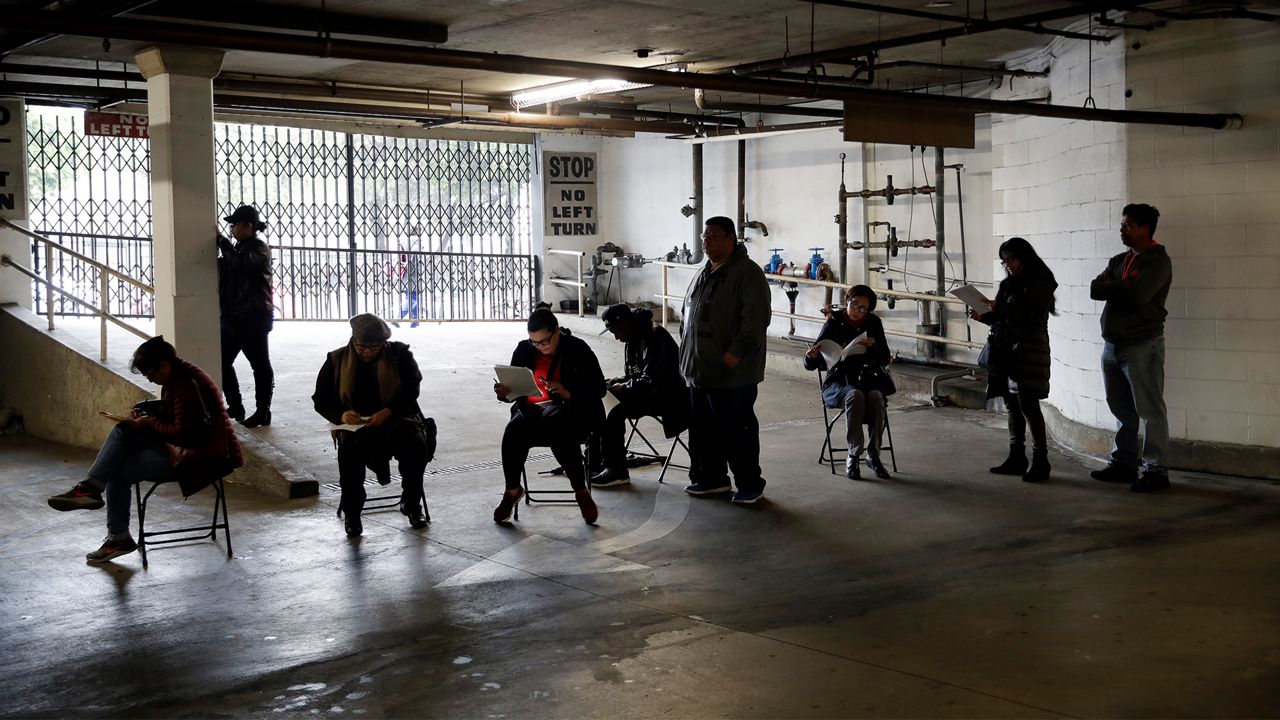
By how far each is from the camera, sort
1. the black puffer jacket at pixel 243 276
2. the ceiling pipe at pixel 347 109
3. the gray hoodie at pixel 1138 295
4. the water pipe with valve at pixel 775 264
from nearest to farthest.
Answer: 1. the gray hoodie at pixel 1138 295
2. the black puffer jacket at pixel 243 276
3. the ceiling pipe at pixel 347 109
4. the water pipe with valve at pixel 775 264

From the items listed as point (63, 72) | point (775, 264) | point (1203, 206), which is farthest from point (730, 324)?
point (775, 264)

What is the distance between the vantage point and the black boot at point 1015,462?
7.74m

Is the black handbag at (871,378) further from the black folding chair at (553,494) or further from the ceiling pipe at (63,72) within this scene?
the ceiling pipe at (63,72)

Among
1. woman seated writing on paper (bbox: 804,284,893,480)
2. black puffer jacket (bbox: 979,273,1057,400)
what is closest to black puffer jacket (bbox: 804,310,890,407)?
woman seated writing on paper (bbox: 804,284,893,480)

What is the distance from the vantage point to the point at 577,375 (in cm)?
668

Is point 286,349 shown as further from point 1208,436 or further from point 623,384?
point 1208,436

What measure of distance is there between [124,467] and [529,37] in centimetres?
436

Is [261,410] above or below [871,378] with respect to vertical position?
below

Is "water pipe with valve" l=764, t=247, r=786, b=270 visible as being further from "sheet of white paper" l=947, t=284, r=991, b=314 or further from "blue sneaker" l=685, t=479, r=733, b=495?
"blue sneaker" l=685, t=479, r=733, b=495

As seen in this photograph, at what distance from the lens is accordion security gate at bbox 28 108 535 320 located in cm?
1367

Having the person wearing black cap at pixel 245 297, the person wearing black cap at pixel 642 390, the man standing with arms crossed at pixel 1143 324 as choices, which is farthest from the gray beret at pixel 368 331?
the man standing with arms crossed at pixel 1143 324

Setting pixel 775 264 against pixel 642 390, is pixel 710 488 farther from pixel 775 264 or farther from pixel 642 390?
pixel 775 264

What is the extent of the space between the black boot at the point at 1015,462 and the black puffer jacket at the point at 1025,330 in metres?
0.38

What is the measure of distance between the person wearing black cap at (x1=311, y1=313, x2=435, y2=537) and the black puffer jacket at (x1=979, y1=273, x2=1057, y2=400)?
371cm
